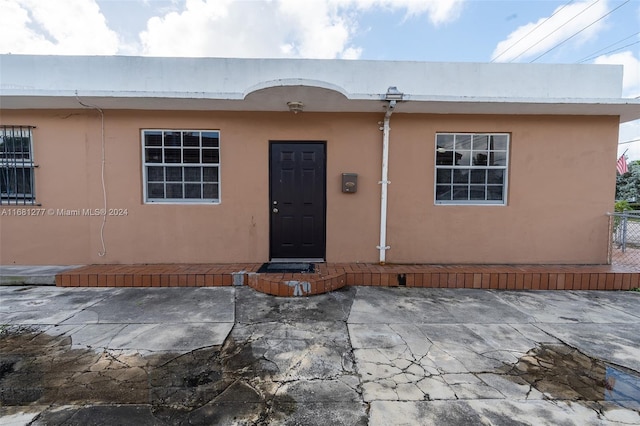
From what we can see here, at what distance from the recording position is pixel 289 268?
5.20 m

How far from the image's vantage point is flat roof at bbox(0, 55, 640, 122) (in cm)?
517

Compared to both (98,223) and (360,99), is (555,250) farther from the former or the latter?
(98,223)

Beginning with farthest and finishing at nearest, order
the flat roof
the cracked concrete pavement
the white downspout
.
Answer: the white downspout
the flat roof
the cracked concrete pavement

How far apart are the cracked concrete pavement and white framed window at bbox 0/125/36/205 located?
1.99 m

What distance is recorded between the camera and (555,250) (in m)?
5.72

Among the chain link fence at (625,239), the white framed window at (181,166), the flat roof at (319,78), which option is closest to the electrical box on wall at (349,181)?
the flat roof at (319,78)

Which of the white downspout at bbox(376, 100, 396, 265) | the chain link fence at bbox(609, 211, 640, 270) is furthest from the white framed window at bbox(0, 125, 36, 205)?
the chain link fence at bbox(609, 211, 640, 270)

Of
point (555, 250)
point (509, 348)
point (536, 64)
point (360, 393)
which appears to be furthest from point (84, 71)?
point (555, 250)

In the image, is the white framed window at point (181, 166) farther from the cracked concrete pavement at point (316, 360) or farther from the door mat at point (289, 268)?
the cracked concrete pavement at point (316, 360)

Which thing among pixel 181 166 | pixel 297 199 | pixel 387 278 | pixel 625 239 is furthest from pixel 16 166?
pixel 625 239

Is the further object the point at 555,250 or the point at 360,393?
the point at 555,250

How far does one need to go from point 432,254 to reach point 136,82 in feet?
19.8

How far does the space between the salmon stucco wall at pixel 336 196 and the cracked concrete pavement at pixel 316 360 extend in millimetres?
1317

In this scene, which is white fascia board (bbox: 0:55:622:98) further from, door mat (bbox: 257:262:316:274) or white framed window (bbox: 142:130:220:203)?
door mat (bbox: 257:262:316:274)
